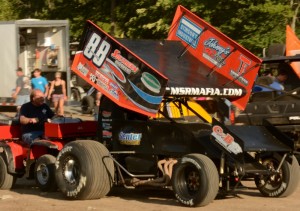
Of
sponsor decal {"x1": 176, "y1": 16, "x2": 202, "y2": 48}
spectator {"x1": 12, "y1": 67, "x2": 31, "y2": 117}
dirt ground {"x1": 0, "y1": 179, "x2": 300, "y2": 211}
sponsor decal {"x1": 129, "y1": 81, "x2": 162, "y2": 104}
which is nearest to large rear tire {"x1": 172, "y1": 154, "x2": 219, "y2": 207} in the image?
dirt ground {"x1": 0, "y1": 179, "x2": 300, "y2": 211}

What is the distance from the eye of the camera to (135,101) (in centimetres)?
1086

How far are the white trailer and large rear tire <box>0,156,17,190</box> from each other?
15.4 meters

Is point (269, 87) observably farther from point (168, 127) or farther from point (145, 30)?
point (145, 30)

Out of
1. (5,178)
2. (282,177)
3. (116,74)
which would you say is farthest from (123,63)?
(5,178)

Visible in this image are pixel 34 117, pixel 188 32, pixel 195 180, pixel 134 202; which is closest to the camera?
pixel 195 180

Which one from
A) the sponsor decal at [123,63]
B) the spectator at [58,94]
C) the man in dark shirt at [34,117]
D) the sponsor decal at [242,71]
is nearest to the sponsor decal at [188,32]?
the sponsor decal at [242,71]

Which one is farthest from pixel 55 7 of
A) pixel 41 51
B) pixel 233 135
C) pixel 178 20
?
pixel 233 135

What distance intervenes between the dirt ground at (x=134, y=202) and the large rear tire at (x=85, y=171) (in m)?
0.15

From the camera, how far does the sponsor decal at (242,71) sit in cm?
1162

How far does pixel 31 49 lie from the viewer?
30.6 metres

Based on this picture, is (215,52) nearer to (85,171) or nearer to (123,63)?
(123,63)

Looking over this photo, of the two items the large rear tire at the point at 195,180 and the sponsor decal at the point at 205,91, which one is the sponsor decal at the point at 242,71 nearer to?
the sponsor decal at the point at 205,91

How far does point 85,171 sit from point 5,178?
216 cm

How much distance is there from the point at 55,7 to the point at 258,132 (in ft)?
82.6
